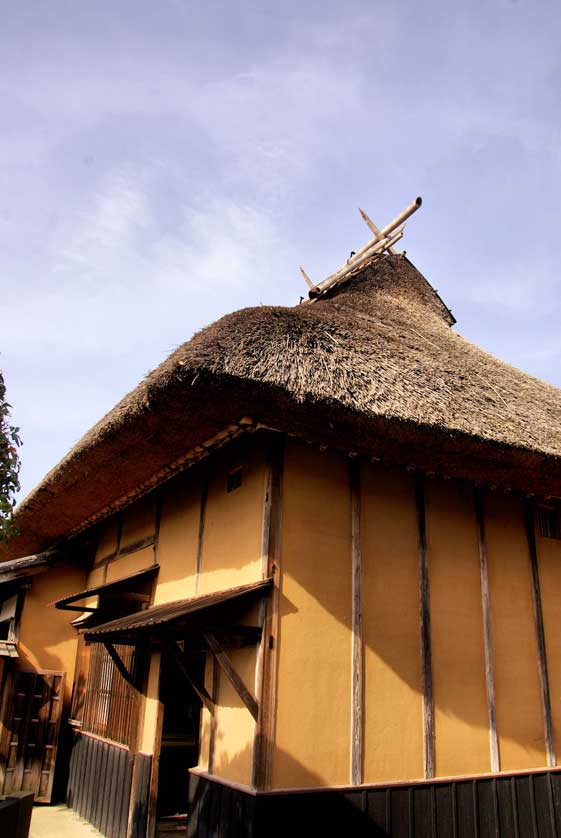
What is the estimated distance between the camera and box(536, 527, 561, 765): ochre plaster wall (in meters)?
5.45

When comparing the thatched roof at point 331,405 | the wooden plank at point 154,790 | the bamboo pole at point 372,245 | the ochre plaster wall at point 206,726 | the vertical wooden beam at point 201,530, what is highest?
the bamboo pole at point 372,245

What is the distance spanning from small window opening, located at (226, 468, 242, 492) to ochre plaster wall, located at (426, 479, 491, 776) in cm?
163

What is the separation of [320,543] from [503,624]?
1991 millimetres

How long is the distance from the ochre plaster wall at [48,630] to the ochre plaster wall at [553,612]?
5.66 metres

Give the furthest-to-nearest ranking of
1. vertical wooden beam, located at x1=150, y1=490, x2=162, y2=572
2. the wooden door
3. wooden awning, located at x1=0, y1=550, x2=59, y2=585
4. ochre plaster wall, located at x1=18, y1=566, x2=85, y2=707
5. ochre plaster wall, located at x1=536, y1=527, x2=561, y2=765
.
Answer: ochre plaster wall, located at x1=18, y1=566, x2=85, y2=707, wooden awning, located at x1=0, y1=550, x2=59, y2=585, the wooden door, vertical wooden beam, located at x1=150, y1=490, x2=162, y2=572, ochre plaster wall, located at x1=536, y1=527, x2=561, y2=765

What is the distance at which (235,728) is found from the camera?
170 inches

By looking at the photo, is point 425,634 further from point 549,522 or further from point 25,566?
point 25,566

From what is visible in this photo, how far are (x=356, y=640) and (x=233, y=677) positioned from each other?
3.17 ft

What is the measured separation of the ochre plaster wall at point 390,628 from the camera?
450 cm

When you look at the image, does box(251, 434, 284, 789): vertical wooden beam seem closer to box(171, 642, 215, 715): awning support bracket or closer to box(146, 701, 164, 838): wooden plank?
box(171, 642, 215, 715): awning support bracket

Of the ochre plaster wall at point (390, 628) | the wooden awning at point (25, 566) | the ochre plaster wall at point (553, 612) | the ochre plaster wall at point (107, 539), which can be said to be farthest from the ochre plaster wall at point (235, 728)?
the wooden awning at point (25, 566)

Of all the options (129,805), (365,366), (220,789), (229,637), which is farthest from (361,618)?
(129,805)

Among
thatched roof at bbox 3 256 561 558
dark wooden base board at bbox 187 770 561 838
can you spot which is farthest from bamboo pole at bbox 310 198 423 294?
dark wooden base board at bbox 187 770 561 838

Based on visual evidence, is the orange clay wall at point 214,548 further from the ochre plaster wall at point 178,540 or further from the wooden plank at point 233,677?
the wooden plank at point 233,677
